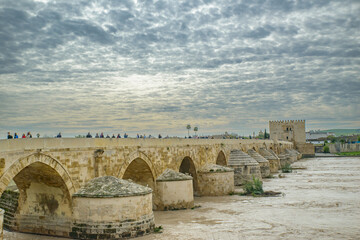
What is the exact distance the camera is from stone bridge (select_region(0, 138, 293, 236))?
38.2 ft

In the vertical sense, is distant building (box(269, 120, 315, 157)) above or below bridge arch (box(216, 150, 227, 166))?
above

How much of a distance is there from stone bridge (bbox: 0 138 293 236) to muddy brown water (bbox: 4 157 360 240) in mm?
890

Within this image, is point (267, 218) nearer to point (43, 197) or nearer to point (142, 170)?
point (142, 170)

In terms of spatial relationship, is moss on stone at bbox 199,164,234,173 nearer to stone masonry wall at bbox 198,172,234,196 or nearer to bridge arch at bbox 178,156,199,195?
stone masonry wall at bbox 198,172,234,196

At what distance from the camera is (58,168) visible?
13.0 m

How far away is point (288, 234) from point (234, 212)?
4.94 metres

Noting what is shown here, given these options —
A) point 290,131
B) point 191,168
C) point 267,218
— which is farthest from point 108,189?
point 290,131

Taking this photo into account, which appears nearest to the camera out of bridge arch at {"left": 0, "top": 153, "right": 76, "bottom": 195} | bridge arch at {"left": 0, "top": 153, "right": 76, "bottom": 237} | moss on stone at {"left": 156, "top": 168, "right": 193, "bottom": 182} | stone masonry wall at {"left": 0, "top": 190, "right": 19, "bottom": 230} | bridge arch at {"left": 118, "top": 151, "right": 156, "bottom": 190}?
bridge arch at {"left": 0, "top": 153, "right": 76, "bottom": 195}

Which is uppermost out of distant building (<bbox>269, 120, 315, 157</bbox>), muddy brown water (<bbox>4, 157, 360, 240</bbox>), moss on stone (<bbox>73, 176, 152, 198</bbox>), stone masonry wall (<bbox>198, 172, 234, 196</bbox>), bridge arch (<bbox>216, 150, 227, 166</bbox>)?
distant building (<bbox>269, 120, 315, 157</bbox>)

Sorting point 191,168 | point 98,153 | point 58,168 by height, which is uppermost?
point 98,153

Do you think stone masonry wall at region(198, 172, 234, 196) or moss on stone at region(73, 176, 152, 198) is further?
stone masonry wall at region(198, 172, 234, 196)

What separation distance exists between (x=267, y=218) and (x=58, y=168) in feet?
30.7

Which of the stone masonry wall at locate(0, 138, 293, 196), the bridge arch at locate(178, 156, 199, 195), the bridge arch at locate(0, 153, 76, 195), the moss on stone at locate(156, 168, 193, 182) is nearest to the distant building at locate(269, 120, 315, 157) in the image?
the bridge arch at locate(178, 156, 199, 195)

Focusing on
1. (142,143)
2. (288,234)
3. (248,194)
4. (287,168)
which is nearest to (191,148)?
(248,194)
